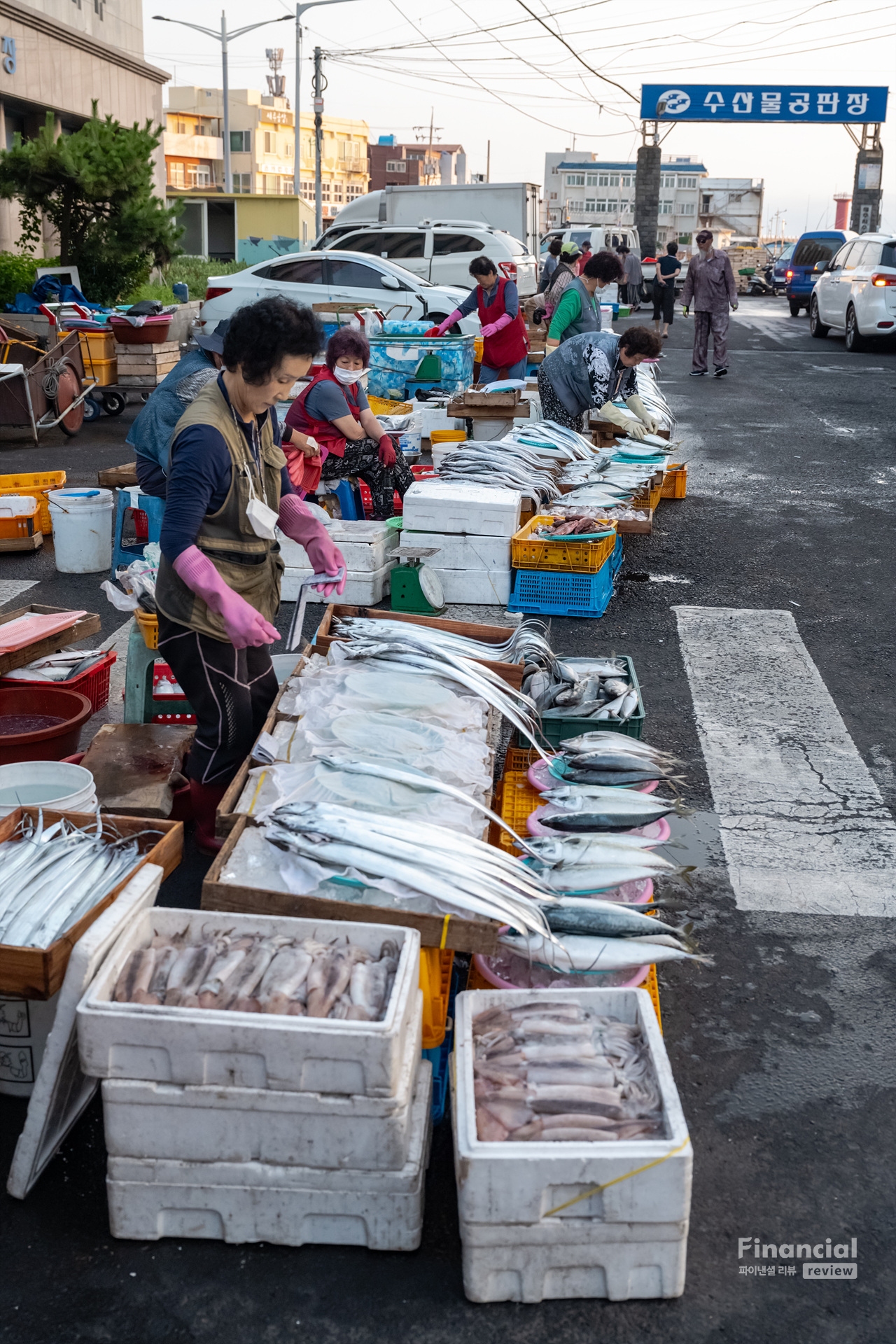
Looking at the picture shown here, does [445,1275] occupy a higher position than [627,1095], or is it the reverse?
[627,1095]

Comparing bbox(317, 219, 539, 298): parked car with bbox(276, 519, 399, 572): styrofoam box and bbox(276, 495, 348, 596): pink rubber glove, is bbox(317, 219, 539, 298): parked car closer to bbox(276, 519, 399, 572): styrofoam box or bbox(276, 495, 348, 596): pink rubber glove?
bbox(276, 519, 399, 572): styrofoam box

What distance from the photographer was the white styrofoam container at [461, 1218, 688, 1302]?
2543 millimetres

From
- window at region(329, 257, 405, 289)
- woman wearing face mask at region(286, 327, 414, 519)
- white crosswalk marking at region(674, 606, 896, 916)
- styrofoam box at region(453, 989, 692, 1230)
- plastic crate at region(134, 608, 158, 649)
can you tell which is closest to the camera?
styrofoam box at region(453, 989, 692, 1230)

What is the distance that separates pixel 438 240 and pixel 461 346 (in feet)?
27.6

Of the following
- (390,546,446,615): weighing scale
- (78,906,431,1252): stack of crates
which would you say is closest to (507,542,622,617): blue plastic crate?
(390,546,446,615): weighing scale

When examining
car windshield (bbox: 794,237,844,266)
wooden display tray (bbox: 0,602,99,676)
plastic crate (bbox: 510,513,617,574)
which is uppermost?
car windshield (bbox: 794,237,844,266)

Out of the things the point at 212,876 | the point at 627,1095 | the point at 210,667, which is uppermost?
the point at 210,667

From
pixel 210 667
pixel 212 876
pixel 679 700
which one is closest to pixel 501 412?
pixel 679 700

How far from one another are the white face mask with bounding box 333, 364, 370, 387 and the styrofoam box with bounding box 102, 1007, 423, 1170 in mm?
5703

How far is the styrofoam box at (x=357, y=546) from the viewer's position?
734cm

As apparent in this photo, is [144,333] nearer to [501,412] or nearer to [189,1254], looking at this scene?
[501,412]

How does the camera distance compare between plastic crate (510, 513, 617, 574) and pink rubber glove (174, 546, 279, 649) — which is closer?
pink rubber glove (174, 546, 279, 649)

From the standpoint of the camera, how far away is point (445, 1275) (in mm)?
2699

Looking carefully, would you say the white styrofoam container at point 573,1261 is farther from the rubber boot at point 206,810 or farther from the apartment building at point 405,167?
the apartment building at point 405,167
